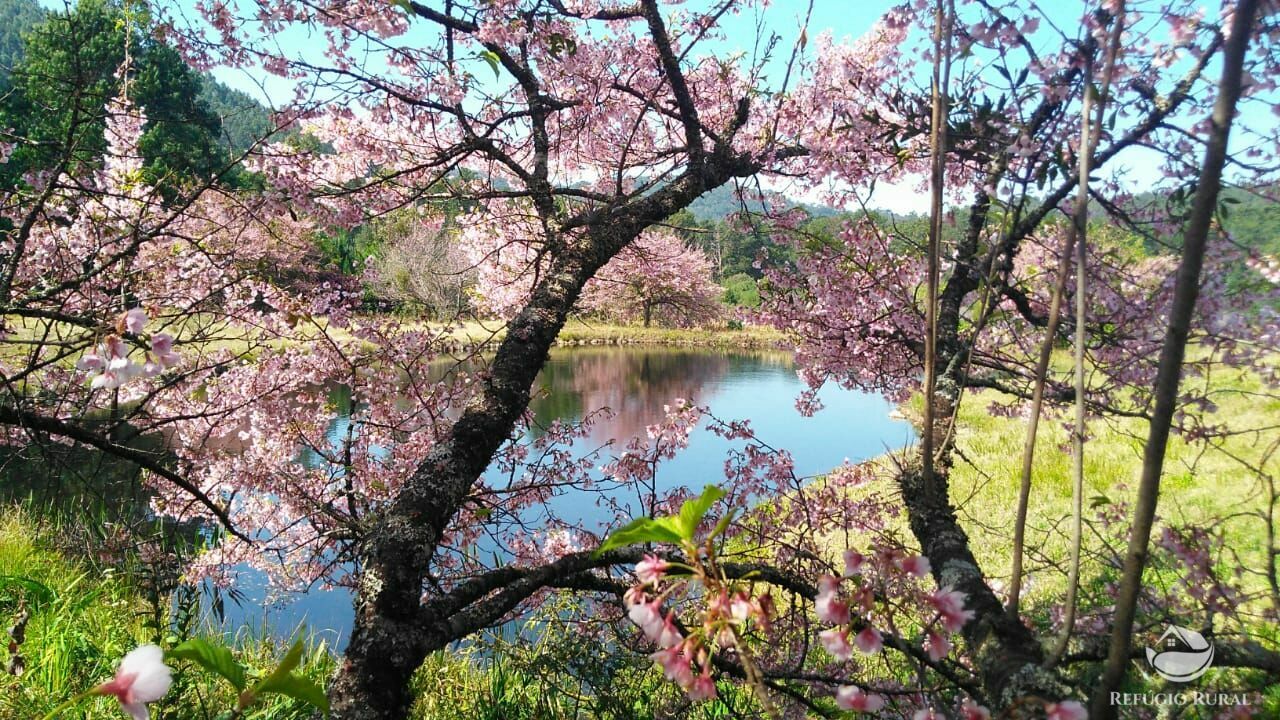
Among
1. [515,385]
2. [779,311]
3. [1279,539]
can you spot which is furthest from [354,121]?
[1279,539]

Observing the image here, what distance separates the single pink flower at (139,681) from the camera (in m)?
0.62

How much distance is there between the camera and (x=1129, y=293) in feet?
8.12

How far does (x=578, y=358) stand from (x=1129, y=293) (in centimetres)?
1912

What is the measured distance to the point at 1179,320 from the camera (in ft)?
1.78

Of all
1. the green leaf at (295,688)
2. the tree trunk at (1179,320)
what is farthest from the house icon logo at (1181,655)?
the green leaf at (295,688)

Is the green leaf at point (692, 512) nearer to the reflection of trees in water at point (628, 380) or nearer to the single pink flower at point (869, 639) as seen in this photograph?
the single pink flower at point (869, 639)

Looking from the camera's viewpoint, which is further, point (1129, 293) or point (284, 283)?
point (284, 283)

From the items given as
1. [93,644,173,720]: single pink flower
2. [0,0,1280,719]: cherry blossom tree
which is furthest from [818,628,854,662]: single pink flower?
[93,644,173,720]: single pink flower

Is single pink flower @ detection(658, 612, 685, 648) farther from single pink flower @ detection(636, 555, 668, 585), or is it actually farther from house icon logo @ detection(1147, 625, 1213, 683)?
house icon logo @ detection(1147, 625, 1213, 683)

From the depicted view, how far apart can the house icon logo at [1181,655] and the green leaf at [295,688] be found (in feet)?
4.77

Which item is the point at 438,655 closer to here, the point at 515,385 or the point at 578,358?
the point at 515,385

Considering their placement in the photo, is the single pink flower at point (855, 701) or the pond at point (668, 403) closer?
the single pink flower at point (855, 701)

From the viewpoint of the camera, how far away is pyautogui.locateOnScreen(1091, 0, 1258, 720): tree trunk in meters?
0.52

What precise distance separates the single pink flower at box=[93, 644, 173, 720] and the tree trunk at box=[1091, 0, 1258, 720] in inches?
34.6
